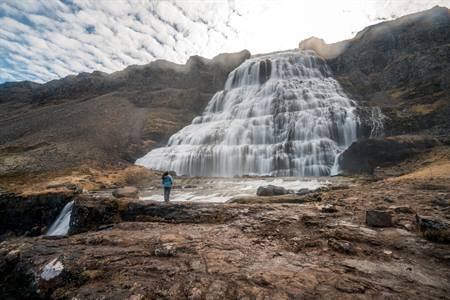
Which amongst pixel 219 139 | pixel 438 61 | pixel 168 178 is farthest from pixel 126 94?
pixel 438 61

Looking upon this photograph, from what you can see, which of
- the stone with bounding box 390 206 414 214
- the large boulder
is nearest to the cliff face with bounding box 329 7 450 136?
the large boulder

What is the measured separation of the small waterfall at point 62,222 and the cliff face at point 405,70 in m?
36.7

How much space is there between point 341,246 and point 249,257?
2102 millimetres

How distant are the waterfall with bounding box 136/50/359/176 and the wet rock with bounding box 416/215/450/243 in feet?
74.3

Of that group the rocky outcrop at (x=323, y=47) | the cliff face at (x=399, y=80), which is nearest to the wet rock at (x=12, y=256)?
the cliff face at (x=399, y=80)

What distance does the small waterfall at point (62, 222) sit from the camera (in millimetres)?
15022

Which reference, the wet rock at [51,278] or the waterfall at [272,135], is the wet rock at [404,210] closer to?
the wet rock at [51,278]

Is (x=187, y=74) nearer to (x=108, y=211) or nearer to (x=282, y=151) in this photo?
(x=282, y=151)

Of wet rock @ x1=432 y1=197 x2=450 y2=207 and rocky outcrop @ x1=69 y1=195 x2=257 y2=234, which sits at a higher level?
wet rock @ x1=432 y1=197 x2=450 y2=207

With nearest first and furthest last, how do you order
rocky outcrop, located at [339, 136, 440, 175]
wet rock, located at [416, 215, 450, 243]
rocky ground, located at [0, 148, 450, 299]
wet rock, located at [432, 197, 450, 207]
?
rocky ground, located at [0, 148, 450, 299] < wet rock, located at [416, 215, 450, 243] < wet rock, located at [432, 197, 450, 207] < rocky outcrop, located at [339, 136, 440, 175]

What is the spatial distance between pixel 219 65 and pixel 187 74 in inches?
406

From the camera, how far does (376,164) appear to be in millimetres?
23953

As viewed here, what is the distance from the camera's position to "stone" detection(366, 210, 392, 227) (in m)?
6.35

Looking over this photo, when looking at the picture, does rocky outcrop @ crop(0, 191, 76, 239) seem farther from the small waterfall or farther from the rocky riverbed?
the rocky riverbed
